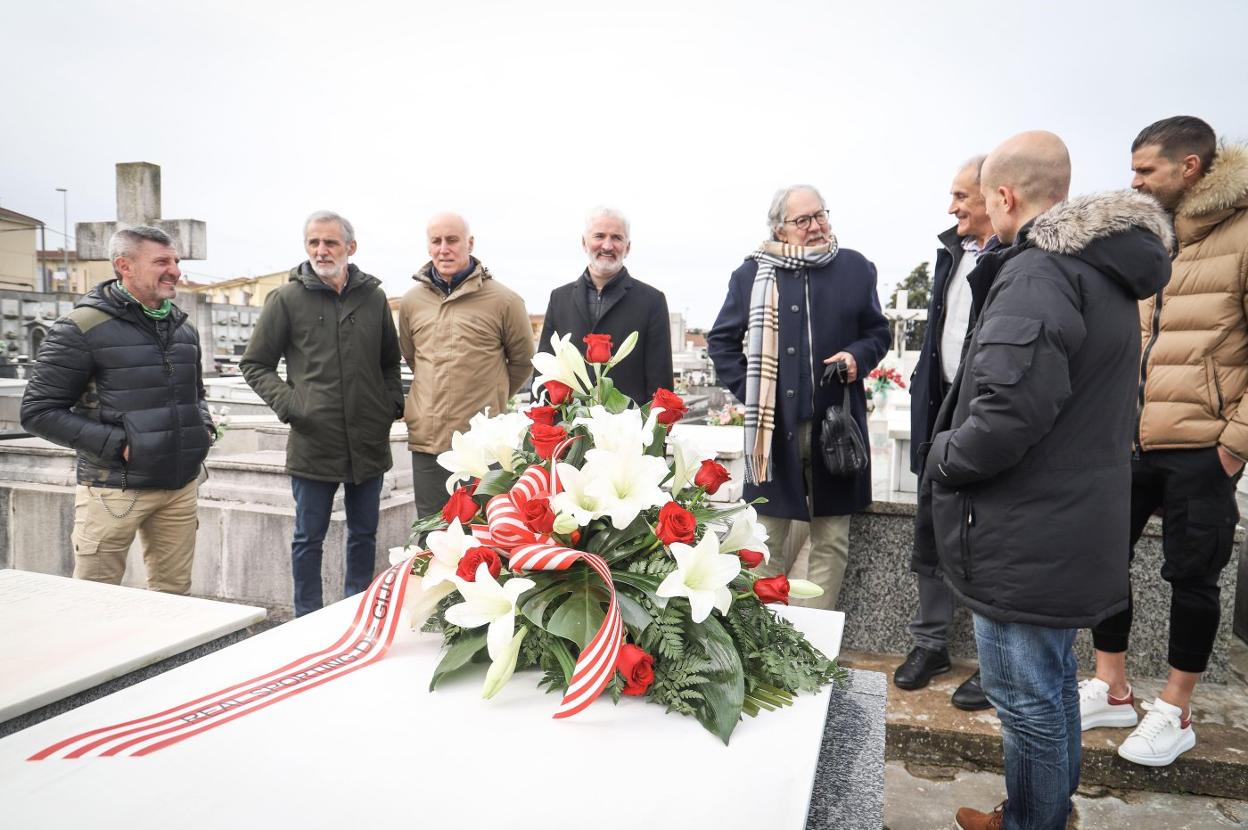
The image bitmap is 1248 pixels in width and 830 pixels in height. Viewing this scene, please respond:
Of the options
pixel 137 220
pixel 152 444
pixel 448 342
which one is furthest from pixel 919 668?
pixel 137 220

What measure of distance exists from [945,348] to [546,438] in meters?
1.95

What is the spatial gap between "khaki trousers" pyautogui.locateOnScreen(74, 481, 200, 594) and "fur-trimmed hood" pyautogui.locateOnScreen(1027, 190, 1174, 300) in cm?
338

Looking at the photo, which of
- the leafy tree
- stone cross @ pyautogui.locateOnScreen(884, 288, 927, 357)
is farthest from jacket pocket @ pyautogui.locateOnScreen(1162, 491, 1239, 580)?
the leafy tree

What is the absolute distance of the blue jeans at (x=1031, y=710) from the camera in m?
1.92

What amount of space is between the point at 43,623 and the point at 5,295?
2528 cm

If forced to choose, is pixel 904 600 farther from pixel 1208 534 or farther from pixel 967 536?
pixel 967 536

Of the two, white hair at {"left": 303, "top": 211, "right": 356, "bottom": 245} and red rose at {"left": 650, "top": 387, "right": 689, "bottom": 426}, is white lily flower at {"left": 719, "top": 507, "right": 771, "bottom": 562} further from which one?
white hair at {"left": 303, "top": 211, "right": 356, "bottom": 245}

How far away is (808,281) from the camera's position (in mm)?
3254

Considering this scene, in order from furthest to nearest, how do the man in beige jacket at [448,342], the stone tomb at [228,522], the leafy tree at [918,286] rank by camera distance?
1. the leafy tree at [918,286]
2. the stone tomb at [228,522]
3. the man in beige jacket at [448,342]

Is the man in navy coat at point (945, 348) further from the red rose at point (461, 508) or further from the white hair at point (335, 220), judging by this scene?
the white hair at point (335, 220)

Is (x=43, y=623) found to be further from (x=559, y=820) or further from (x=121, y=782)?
(x=559, y=820)

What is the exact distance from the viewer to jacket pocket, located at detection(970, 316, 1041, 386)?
1.77m

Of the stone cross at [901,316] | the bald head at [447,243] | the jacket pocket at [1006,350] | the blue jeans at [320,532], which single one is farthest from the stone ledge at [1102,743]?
the stone cross at [901,316]

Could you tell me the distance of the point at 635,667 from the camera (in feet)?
4.61
